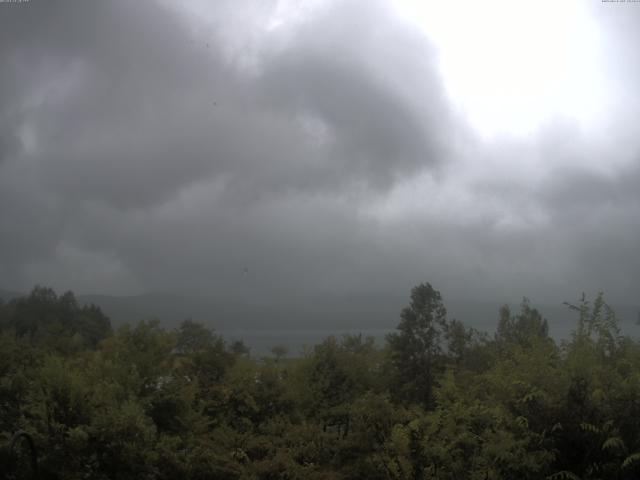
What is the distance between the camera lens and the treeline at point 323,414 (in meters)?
8.68

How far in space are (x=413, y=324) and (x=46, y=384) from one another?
66.9 ft

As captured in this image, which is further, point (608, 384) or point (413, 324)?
point (413, 324)

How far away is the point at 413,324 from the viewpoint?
28875 mm

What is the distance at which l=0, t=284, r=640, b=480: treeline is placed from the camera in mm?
8680

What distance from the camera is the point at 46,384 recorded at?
11.7 meters

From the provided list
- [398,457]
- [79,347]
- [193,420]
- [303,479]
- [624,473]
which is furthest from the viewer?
[79,347]

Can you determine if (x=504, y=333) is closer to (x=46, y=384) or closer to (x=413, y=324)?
(x=413, y=324)

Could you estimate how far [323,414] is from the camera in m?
21.8

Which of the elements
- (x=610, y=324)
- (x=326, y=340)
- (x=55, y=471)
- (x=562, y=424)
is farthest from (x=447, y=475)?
(x=326, y=340)

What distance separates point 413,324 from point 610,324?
61.7 feet

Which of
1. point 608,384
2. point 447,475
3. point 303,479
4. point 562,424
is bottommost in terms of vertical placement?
point 303,479

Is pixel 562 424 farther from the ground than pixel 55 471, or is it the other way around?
pixel 562 424

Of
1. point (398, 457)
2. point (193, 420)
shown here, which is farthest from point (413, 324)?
point (398, 457)

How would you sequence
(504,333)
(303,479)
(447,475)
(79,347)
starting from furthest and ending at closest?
(79,347), (504,333), (303,479), (447,475)
